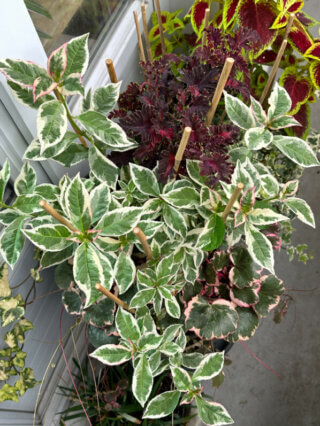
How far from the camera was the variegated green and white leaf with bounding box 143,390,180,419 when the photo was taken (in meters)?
0.80

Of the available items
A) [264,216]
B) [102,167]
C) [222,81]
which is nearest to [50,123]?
[102,167]

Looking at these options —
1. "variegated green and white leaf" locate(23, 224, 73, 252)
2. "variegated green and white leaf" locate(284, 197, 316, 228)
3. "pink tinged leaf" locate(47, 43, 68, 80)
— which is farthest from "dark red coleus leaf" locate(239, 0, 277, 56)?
"variegated green and white leaf" locate(23, 224, 73, 252)

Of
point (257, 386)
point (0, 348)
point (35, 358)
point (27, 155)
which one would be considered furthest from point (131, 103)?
point (257, 386)

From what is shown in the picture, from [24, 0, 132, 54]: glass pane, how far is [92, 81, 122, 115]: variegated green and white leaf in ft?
0.68

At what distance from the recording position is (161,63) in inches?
30.6

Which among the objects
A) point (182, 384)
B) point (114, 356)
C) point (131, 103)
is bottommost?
point (182, 384)

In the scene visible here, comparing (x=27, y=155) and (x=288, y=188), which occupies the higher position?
(x=27, y=155)

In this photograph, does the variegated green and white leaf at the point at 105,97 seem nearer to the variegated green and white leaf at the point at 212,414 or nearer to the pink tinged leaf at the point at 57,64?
the pink tinged leaf at the point at 57,64

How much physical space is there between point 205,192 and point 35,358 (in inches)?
28.7

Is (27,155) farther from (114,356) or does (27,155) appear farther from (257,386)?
(257,386)

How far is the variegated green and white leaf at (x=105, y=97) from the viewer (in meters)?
0.74

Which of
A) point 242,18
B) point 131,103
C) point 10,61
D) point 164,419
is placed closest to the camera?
point 10,61

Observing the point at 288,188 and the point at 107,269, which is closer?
the point at 107,269

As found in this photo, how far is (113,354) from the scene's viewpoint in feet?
2.52
